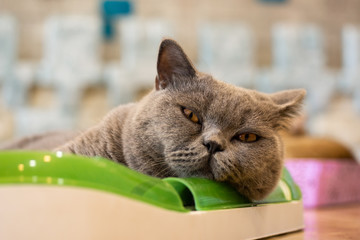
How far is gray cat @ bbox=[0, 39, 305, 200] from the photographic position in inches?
41.8

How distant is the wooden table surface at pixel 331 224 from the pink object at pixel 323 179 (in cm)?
12

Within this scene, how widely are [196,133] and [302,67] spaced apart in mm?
3202

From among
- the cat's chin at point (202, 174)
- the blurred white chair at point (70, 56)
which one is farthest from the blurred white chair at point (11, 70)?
the cat's chin at point (202, 174)

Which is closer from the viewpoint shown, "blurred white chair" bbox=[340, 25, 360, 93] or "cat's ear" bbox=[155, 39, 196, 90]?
"cat's ear" bbox=[155, 39, 196, 90]

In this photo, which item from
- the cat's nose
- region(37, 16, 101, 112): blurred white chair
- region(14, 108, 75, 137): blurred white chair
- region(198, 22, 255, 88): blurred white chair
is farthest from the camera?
region(198, 22, 255, 88): blurred white chair

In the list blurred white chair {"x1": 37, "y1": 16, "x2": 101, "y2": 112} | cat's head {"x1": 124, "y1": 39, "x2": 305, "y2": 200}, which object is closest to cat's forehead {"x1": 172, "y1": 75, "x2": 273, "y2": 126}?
cat's head {"x1": 124, "y1": 39, "x2": 305, "y2": 200}

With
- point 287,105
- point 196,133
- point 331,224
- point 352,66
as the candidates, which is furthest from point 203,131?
point 352,66

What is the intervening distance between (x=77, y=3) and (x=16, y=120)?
1.28m

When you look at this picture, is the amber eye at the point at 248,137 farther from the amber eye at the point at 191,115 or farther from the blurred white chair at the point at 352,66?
the blurred white chair at the point at 352,66

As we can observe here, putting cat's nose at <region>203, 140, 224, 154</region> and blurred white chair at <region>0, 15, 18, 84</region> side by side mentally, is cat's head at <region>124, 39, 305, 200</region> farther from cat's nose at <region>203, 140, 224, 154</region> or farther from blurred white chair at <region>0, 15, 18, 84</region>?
blurred white chair at <region>0, 15, 18, 84</region>

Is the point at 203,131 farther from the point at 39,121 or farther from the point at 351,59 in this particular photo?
the point at 351,59

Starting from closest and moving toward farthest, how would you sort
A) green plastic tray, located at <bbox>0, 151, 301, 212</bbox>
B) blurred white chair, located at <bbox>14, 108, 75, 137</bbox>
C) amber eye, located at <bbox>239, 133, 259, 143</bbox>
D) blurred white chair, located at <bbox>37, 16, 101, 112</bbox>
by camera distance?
green plastic tray, located at <bbox>0, 151, 301, 212</bbox> → amber eye, located at <bbox>239, 133, 259, 143</bbox> → blurred white chair, located at <bbox>14, 108, 75, 137</bbox> → blurred white chair, located at <bbox>37, 16, 101, 112</bbox>

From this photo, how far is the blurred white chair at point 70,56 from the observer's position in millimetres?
3711

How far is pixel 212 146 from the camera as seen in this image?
1.03 m
